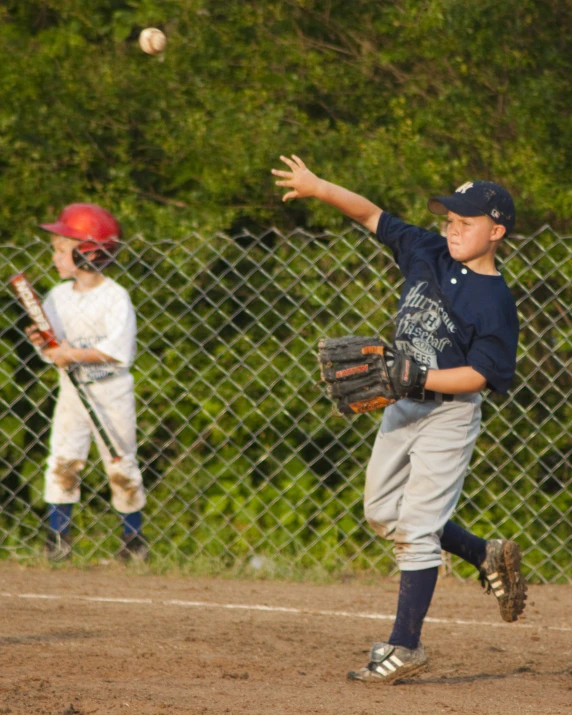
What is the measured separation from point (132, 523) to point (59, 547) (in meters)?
0.39

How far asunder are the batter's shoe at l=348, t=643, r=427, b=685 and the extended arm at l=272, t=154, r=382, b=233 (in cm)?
Answer: 147

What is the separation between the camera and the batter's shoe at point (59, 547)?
560 cm

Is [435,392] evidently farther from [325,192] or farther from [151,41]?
[151,41]

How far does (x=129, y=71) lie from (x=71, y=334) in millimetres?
2179

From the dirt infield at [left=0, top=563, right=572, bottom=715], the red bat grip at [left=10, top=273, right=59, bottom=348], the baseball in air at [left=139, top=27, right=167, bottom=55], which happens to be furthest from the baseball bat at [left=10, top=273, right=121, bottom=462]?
the baseball in air at [left=139, top=27, right=167, bottom=55]

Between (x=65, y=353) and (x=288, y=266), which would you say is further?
(x=288, y=266)

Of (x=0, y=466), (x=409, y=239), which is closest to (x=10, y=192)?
(x=0, y=466)

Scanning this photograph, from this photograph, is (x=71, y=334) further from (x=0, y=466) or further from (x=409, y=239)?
(x=409, y=239)

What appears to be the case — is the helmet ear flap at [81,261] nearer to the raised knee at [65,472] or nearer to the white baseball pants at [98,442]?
the white baseball pants at [98,442]

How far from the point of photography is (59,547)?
5.61 meters

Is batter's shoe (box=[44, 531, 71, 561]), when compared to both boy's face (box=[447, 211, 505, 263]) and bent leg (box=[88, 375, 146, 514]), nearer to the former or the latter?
bent leg (box=[88, 375, 146, 514])

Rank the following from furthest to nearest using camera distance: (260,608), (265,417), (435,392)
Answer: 1. (265,417)
2. (260,608)
3. (435,392)

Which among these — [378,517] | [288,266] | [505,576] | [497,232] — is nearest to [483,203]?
[497,232]

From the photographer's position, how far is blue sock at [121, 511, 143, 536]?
5.62m
